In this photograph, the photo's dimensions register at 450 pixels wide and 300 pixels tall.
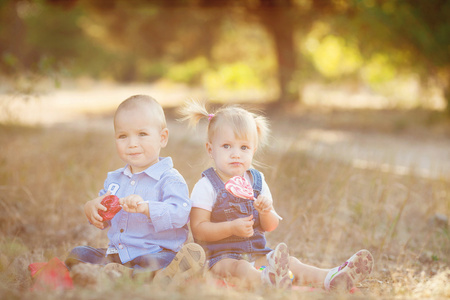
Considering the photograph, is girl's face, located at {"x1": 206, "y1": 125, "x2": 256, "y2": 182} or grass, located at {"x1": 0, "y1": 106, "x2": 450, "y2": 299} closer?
grass, located at {"x1": 0, "y1": 106, "x2": 450, "y2": 299}

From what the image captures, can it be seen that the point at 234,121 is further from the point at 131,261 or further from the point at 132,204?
the point at 131,261

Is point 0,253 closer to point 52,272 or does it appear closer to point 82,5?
point 52,272

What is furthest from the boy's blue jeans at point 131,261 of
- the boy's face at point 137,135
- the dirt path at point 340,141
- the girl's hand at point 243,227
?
the dirt path at point 340,141

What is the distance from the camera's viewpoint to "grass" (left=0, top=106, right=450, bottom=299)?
9.31 ft

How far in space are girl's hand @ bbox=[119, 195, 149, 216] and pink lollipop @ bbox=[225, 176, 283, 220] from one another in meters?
0.46

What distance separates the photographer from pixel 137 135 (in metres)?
2.95

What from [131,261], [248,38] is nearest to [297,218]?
[131,261]

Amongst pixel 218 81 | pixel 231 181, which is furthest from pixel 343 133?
pixel 218 81

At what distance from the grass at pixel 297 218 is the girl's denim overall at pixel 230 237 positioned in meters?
0.37

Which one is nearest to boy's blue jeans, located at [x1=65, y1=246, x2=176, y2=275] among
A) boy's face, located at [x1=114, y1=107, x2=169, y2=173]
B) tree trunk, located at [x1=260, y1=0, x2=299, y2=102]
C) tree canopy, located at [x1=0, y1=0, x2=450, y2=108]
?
boy's face, located at [x1=114, y1=107, x2=169, y2=173]

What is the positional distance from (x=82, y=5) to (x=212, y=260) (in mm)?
13531

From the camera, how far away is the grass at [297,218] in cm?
284

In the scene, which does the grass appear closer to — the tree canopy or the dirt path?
the dirt path

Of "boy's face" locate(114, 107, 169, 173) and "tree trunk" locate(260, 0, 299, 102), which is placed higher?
"tree trunk" locate(260, 0, 299, 102)
